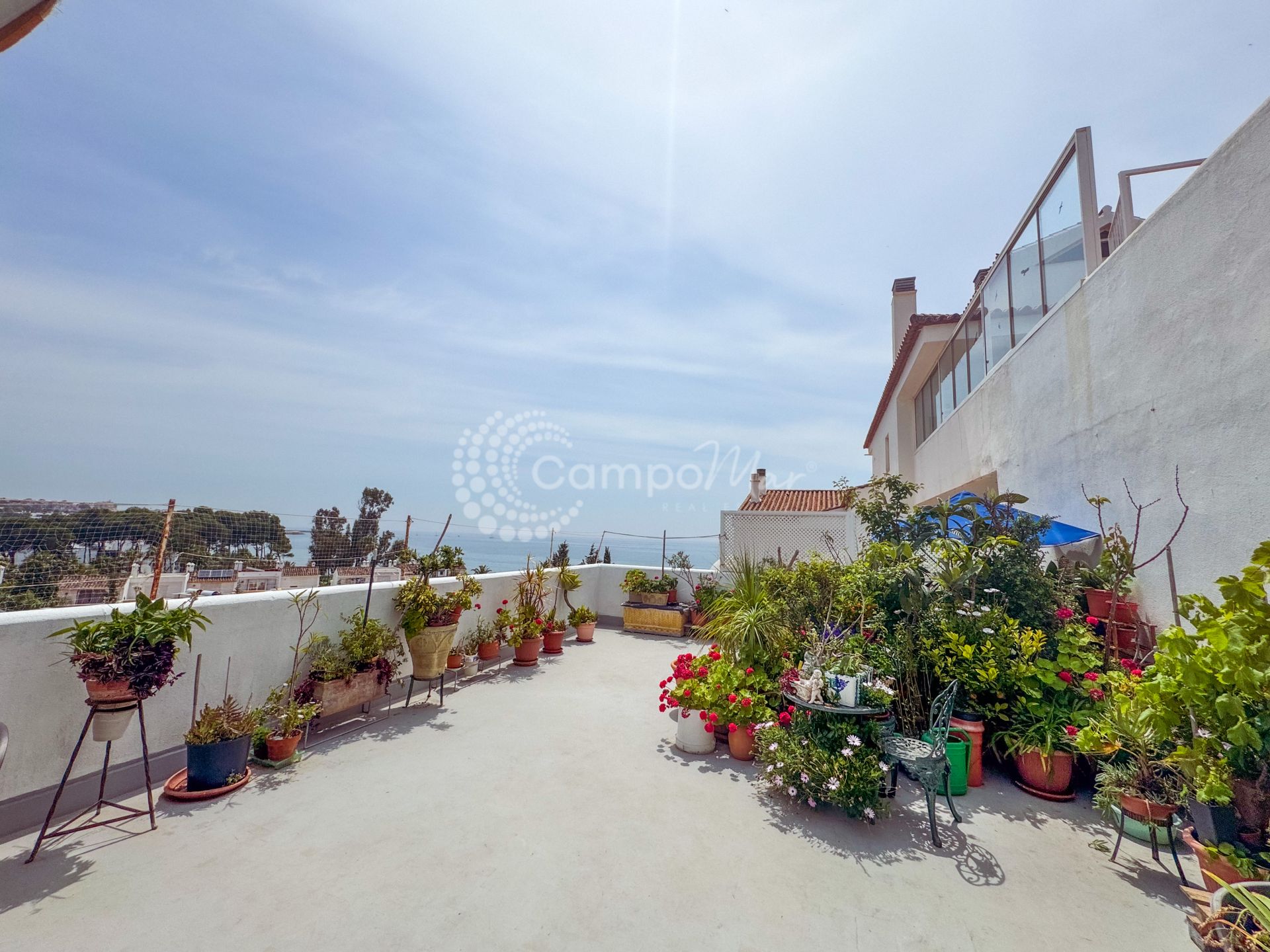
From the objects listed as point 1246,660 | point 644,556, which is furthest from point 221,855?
point 644,556

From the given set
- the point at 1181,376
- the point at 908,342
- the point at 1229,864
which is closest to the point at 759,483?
the point at 908,342

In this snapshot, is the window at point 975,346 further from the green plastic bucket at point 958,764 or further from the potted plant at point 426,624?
the potted plant at point 426,624

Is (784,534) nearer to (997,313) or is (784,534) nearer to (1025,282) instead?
(997,313)

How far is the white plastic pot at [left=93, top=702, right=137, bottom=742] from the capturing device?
272cm

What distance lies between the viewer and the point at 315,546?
5801mm

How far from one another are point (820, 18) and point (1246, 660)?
4.58m

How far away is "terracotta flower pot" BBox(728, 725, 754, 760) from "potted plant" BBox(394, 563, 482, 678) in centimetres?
285

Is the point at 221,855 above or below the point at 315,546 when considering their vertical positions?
below

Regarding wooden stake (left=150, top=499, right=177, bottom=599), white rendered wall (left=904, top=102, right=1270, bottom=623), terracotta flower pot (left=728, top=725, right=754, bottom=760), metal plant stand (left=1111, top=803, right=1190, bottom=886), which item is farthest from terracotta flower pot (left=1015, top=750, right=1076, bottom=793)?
wooden stake (left=150, top=499, right=177, bottom=599)

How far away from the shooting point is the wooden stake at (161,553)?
371 cm

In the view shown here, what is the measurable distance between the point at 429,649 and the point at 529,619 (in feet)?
6.32

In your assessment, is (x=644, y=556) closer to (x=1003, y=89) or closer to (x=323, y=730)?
(x=323, y=730)

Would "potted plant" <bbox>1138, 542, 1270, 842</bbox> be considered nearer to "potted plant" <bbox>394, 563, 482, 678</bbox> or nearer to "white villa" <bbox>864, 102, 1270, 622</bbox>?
"white villa" <bbox>864, 102, 1270, 622</bbox>

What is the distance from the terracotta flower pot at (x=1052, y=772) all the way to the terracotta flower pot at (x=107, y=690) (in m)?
5.44
